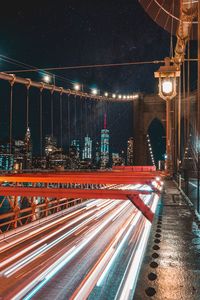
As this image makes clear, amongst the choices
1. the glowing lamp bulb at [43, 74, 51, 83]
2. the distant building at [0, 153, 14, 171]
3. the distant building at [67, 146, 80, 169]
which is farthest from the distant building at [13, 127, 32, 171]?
the glowing lamp bulb at [43, 74, 51, 83]

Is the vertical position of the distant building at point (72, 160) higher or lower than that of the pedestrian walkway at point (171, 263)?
higher

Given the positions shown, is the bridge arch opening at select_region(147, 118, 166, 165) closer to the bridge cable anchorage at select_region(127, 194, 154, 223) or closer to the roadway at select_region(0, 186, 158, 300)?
the roadway at select_region(0, 186, 158, 300)

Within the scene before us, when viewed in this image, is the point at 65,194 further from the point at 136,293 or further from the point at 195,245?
the point at 136,293

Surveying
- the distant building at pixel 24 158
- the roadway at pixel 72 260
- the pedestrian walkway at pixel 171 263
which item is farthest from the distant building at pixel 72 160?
the pedestrian walkway at pixel 171 263

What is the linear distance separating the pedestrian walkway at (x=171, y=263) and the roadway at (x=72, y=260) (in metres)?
0.44

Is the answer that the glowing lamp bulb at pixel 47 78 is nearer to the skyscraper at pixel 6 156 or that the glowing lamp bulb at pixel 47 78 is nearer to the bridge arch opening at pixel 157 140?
the skyscraper at pixel 6 156

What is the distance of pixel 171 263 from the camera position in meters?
2.56

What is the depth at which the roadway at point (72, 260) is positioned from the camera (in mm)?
3547

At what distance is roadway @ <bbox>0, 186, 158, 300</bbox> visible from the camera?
3.55 metres

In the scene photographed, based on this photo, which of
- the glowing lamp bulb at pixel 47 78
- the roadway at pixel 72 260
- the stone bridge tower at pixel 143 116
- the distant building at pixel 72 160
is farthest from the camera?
the stone bridge tower at pixel 143 116

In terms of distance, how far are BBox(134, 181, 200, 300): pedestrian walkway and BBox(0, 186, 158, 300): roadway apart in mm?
441

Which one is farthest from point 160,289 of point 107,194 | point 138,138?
point 138,138

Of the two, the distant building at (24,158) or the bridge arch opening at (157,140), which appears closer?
the distant building at (24,158)

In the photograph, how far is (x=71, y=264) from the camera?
478 cm
